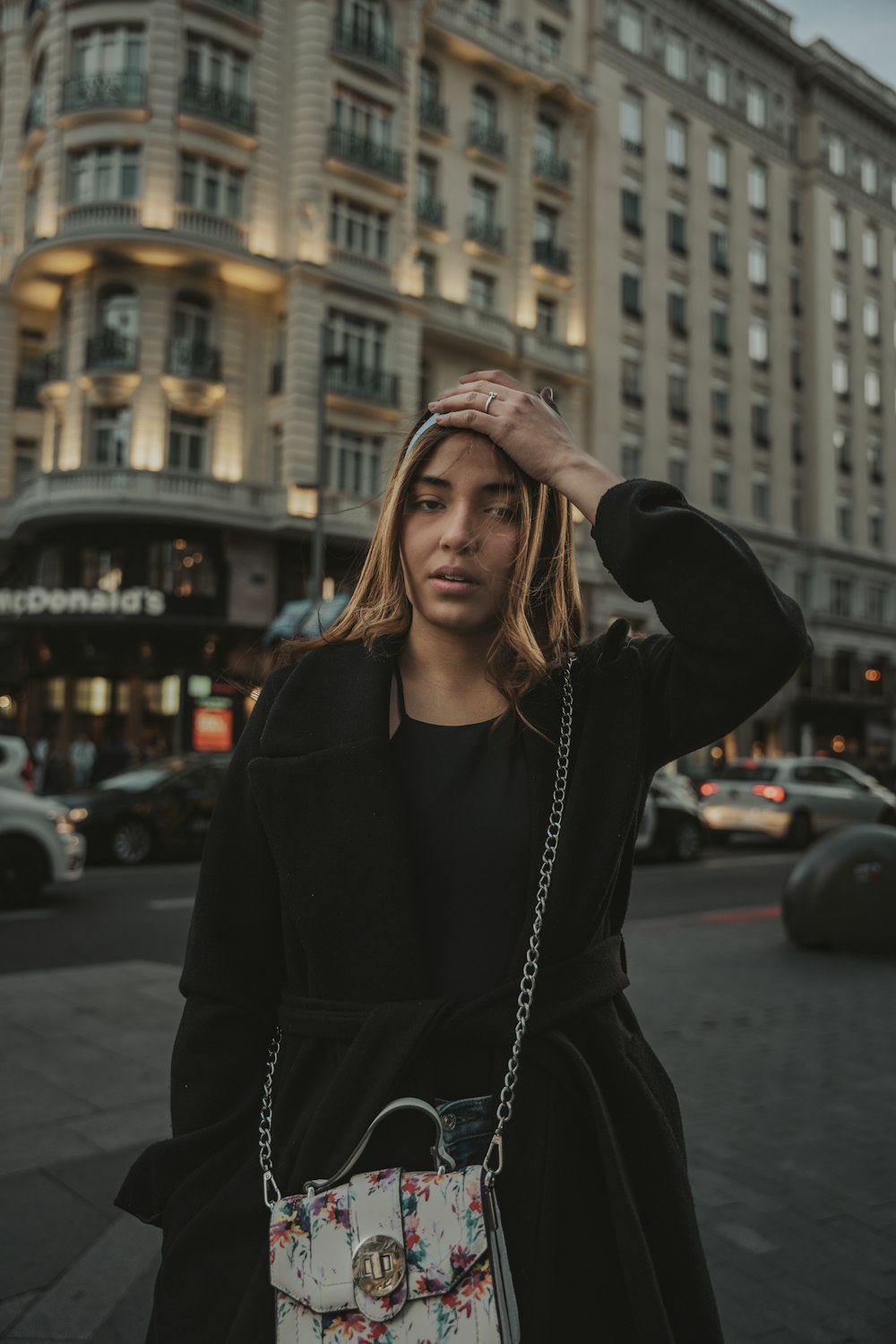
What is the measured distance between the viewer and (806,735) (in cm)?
3878

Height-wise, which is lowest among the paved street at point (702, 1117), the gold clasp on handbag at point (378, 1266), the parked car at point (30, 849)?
the paved street at point (702, 1117)

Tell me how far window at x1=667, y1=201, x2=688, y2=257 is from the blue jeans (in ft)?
134

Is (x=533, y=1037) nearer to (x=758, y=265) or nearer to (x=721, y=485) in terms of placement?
(x=721, y=485)

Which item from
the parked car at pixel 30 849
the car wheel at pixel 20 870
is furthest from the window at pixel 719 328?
the car wheel at pixel 20 870

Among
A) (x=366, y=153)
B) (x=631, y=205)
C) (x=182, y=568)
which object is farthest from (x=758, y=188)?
(x=182, y=568)

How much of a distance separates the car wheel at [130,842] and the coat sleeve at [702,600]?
13466 millimetres

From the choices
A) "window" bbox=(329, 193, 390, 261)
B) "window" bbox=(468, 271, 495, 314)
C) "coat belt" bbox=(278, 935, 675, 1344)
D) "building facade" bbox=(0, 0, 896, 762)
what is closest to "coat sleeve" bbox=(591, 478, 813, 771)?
"coat belt" bbox=(278, 935, 675, 1344)

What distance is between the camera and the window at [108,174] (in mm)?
25750

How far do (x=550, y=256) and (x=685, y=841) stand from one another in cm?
2329

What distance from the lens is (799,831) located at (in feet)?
62.8

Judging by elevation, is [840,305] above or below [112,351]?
above

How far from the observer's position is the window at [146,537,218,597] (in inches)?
1026

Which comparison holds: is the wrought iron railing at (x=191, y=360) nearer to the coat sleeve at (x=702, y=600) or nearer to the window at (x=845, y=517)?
the coat sleeve at (x=702, y=600)

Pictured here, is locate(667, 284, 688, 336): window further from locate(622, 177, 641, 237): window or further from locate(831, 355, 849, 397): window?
locate(831, 355, 849, 397): window
